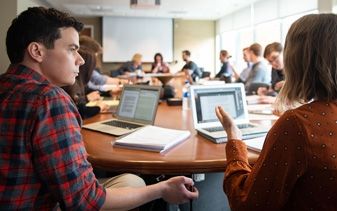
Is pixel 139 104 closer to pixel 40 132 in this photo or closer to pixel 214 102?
pixel 214 102

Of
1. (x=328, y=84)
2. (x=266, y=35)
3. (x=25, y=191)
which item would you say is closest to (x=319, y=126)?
(x=328, y=84)

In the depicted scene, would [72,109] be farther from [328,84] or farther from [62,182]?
[328,84]

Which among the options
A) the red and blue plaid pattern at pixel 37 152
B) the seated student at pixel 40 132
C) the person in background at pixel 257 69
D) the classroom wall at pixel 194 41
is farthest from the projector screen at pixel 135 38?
the red and blue plaid pattern at pixel 37 152

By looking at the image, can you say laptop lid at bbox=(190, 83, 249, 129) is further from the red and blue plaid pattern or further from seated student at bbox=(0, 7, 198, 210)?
the red and blue plaid pattern

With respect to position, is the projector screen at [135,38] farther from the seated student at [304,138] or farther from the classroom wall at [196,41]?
the seated student at [304,138]

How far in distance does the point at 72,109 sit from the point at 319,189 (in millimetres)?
704

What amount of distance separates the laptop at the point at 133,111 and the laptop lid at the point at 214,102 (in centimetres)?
28

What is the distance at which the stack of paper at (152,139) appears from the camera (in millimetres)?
1392

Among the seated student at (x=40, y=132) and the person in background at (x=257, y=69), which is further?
the person in background at (x=257, y=69)

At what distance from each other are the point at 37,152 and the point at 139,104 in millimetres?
1205

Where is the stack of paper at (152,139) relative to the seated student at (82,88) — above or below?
below

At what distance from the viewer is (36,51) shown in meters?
0.93

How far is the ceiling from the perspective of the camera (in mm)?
8016

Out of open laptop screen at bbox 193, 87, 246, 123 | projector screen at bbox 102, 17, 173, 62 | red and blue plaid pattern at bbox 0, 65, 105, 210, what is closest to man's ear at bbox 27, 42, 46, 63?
red and blue plaid pattern at bbox 0, 65, 105, 210
